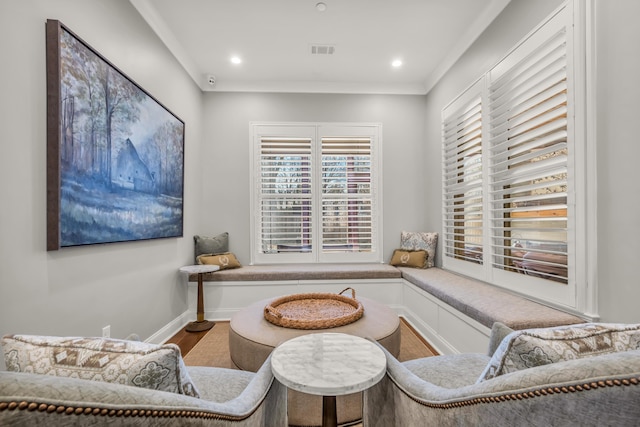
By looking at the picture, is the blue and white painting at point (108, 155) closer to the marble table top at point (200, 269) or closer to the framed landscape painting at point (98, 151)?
the framed landscape painting at point (98, 151)

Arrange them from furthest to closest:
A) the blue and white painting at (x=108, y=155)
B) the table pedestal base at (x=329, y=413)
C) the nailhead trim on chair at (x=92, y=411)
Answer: the blue and white painting at (x=108, y=155), the table pedestal base at (x=329, y=413), the nailhead trim on chair at (x=92, y=411)

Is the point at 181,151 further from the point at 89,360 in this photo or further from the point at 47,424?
the point at 47,424

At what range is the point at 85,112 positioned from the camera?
1798 mm

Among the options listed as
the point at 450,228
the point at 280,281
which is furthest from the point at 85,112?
the point at 450,228

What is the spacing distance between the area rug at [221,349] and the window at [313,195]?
3.74 feet

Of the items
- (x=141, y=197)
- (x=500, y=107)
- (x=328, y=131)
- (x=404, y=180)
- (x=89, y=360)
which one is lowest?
(x=89, y=360)

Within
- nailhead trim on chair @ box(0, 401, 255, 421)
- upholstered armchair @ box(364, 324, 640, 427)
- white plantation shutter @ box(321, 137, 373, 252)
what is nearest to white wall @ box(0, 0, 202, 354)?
nailhead trim on chair @ box(0, 401, 255, 421)

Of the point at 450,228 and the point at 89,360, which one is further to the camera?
the point at 450,228

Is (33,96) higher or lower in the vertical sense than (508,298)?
higher

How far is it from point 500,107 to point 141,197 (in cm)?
309

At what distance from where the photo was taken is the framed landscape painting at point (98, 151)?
5.16ft

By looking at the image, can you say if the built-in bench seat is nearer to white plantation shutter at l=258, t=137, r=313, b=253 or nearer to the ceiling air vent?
white plantation shutter at l=258, t=137, r=313, b=253

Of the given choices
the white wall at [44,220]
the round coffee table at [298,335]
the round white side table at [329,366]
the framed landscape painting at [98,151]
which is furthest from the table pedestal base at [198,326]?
the round white side table at [329,366]

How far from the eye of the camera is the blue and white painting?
65.6 inches
